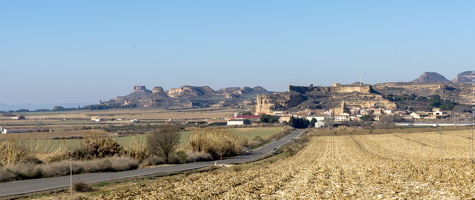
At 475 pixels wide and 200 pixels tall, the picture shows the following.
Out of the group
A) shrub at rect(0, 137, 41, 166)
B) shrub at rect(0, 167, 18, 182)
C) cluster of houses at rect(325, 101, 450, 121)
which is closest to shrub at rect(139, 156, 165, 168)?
shrub at rect(0, 137, 41, 166)

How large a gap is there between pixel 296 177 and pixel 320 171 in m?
2.49

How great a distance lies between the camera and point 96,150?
118 ft

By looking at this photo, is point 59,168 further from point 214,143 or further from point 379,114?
point 379,114

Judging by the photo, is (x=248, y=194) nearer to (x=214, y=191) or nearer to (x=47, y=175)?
(x=214, y=191)

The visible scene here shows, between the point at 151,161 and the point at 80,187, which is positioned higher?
the point at 80,187

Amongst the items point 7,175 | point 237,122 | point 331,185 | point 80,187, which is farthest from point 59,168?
point 237,122

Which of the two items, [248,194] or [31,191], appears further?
[31,191]

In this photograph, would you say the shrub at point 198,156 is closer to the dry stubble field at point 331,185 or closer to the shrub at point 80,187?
the dry stubble field at point 331,185

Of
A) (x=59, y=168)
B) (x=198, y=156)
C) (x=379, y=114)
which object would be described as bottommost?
(x=379, y=114)

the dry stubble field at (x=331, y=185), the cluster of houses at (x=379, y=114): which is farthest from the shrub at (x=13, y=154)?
the cluster of houses at (x=379, y=114)

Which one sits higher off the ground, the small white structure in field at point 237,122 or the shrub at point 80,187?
the shrub at point 80,187

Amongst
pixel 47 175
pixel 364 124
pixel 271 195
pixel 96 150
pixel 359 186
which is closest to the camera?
pixel 271 195

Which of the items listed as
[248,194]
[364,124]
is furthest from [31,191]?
[364,124]

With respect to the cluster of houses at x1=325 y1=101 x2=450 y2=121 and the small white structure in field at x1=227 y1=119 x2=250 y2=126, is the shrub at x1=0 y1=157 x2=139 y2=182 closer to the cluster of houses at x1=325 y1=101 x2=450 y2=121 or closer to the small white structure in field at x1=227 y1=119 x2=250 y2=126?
the small white structure in field at x1=227 y1=119 x2=250 y2=126
